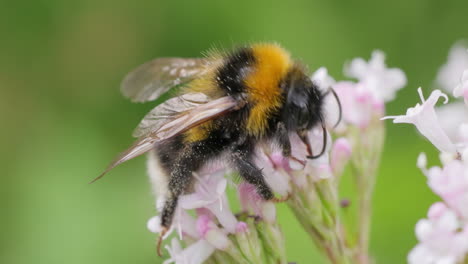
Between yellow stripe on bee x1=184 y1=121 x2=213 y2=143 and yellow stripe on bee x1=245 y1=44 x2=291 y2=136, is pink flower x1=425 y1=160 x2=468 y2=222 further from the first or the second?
yellow stripe on bee x1=184 y1=121 x2=213 y2=143

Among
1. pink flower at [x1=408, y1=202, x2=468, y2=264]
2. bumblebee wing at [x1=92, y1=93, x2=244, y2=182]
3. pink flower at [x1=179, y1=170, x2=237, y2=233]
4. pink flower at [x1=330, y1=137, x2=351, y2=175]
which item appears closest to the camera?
pink flower at [x1=408, y1=202, x2=468, y2=264]

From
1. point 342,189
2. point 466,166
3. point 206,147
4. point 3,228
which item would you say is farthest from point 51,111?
point 466,166

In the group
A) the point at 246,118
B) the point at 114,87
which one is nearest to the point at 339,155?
the point at 246,118

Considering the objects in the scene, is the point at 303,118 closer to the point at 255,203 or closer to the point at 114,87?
the point at 255,203

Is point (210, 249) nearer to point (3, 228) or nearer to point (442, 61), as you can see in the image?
point (3, 228)

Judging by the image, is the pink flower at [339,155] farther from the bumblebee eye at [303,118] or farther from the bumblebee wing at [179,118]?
the bumblebee wing at [179,118]

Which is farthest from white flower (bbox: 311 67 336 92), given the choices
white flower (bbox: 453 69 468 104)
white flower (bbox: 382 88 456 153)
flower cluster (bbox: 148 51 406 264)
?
white flower (bbox: 453 69 468 104)
